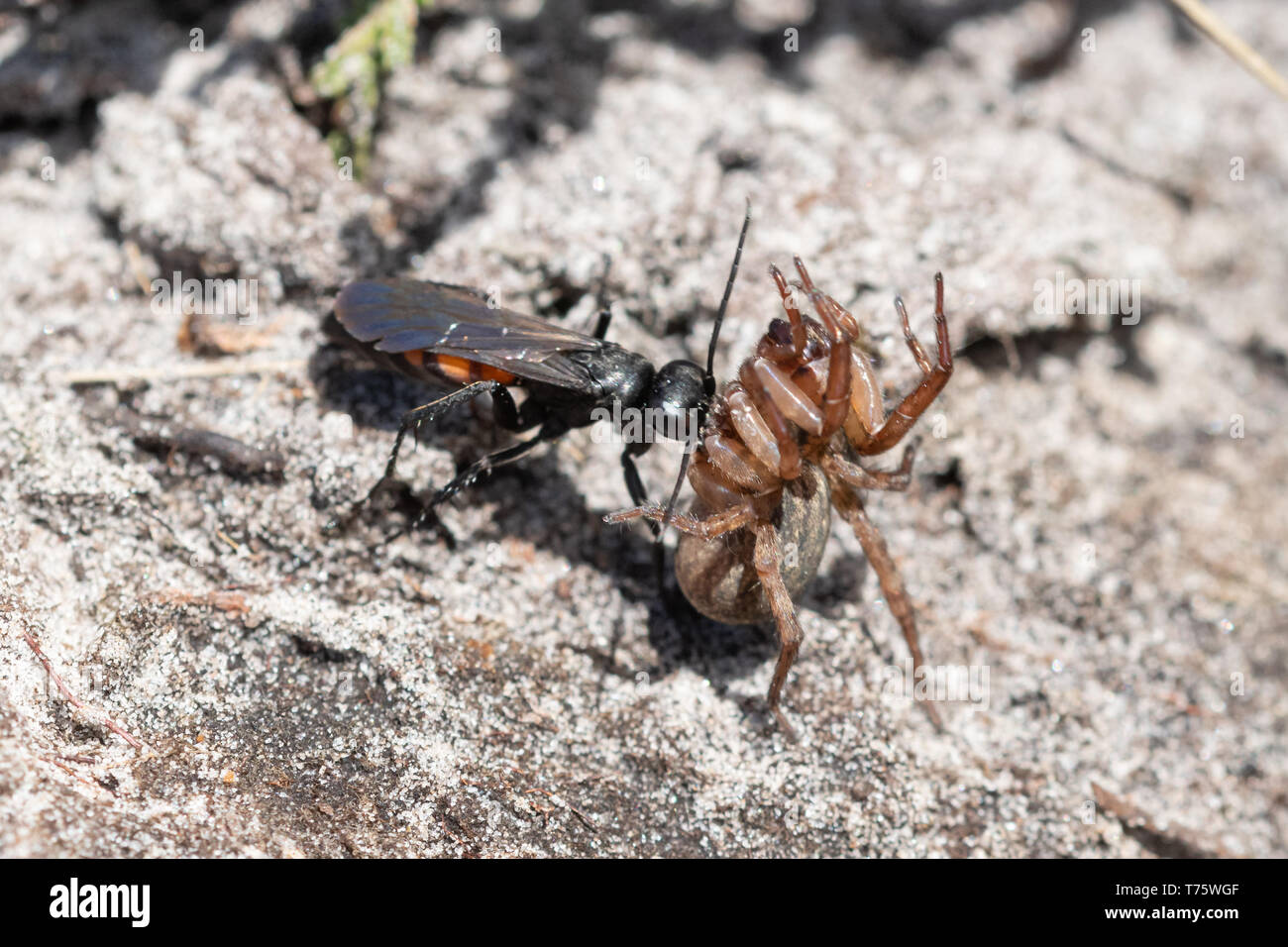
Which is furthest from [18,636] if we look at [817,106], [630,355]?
[817,106]

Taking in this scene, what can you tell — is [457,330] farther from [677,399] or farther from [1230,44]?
[1230,44]

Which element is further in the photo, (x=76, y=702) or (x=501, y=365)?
(x=501, y=365)

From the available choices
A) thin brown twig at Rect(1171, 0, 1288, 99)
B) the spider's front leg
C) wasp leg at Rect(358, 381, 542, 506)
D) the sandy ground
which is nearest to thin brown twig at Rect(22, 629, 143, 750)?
the sandy ground

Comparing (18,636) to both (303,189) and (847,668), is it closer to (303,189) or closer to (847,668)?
(303,189)

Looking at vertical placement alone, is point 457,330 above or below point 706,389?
above

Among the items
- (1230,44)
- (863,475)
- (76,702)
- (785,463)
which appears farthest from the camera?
(1230,44)

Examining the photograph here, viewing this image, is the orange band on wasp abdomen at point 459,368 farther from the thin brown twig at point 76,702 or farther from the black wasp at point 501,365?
the thin brown twig at point 76,702

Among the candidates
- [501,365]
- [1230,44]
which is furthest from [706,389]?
[1230,44]
